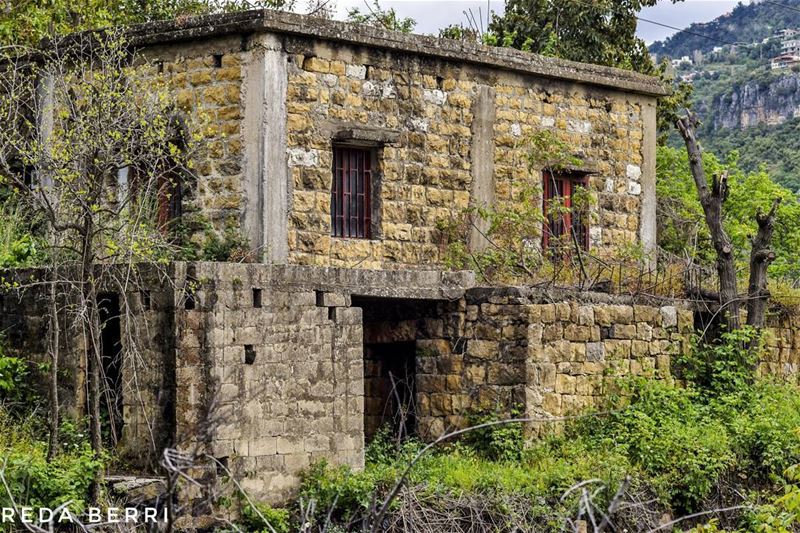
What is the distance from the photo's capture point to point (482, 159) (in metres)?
18.6

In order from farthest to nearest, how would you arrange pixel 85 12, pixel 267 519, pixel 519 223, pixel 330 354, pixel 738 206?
pixel 738 206
pixel 85 12
pixel 519 223
pixel 330 354
pixel 267 519

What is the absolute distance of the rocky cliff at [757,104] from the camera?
48312 mm

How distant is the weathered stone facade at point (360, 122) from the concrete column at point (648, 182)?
0.82 meters

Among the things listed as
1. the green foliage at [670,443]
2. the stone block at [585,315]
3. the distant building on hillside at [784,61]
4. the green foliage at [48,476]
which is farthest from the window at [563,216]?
the distant building on hillside at [784,61]

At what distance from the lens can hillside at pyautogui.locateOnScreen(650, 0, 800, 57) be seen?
77.6 m

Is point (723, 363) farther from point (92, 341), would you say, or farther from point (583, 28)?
point (583, 28)

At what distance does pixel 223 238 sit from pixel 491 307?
9.97 ft

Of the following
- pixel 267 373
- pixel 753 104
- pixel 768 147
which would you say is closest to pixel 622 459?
pixel 267 373

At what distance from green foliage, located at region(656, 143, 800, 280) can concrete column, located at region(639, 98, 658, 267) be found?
2.54 meters

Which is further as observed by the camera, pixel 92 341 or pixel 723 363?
pixel 723 363

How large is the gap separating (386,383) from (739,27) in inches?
2813

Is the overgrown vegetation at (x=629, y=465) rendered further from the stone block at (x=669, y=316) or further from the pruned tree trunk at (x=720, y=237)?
the pruned tree trunk at (x=720, y=237)

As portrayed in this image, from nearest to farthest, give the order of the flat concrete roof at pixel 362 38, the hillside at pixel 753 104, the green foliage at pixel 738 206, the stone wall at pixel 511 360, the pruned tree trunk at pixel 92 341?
the pruned tree trunk at pixel 92 341 → the stone wall at pixel 511 360 → the flat concrete roof at pixel 362 38 → the green foliage at pixel 738 206 → the hillside at pixel 753 104

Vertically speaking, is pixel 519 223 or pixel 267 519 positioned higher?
pixel 519 223
